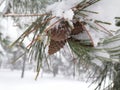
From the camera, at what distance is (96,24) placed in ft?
1.91

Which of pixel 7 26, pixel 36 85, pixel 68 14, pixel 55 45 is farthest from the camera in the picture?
pixel 36 85

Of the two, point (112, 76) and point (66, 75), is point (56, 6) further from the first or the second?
point (66, 75)

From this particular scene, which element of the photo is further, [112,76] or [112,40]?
[112,76]

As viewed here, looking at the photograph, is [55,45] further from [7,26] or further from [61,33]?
[7,26]

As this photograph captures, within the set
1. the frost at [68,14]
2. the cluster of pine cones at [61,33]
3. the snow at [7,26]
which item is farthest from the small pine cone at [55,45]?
the snow at [7,26]

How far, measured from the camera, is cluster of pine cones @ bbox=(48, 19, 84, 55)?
1.94 feet

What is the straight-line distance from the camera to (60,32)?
0.59 m

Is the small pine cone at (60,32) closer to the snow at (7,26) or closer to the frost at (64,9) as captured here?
the frost at (64,9)

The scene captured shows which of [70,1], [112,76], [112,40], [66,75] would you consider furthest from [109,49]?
[66,75]

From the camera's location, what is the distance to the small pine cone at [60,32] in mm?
588

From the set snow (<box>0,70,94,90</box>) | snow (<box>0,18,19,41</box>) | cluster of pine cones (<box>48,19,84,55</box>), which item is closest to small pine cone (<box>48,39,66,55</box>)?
cluster of pine cones (<box>48,19,84,55</box>)

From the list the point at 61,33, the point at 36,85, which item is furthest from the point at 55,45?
the point at 36,85

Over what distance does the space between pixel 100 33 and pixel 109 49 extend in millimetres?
41

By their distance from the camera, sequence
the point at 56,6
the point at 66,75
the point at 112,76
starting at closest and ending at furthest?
the point at 56,6 → the point at 112,76 → the point at 66,75
